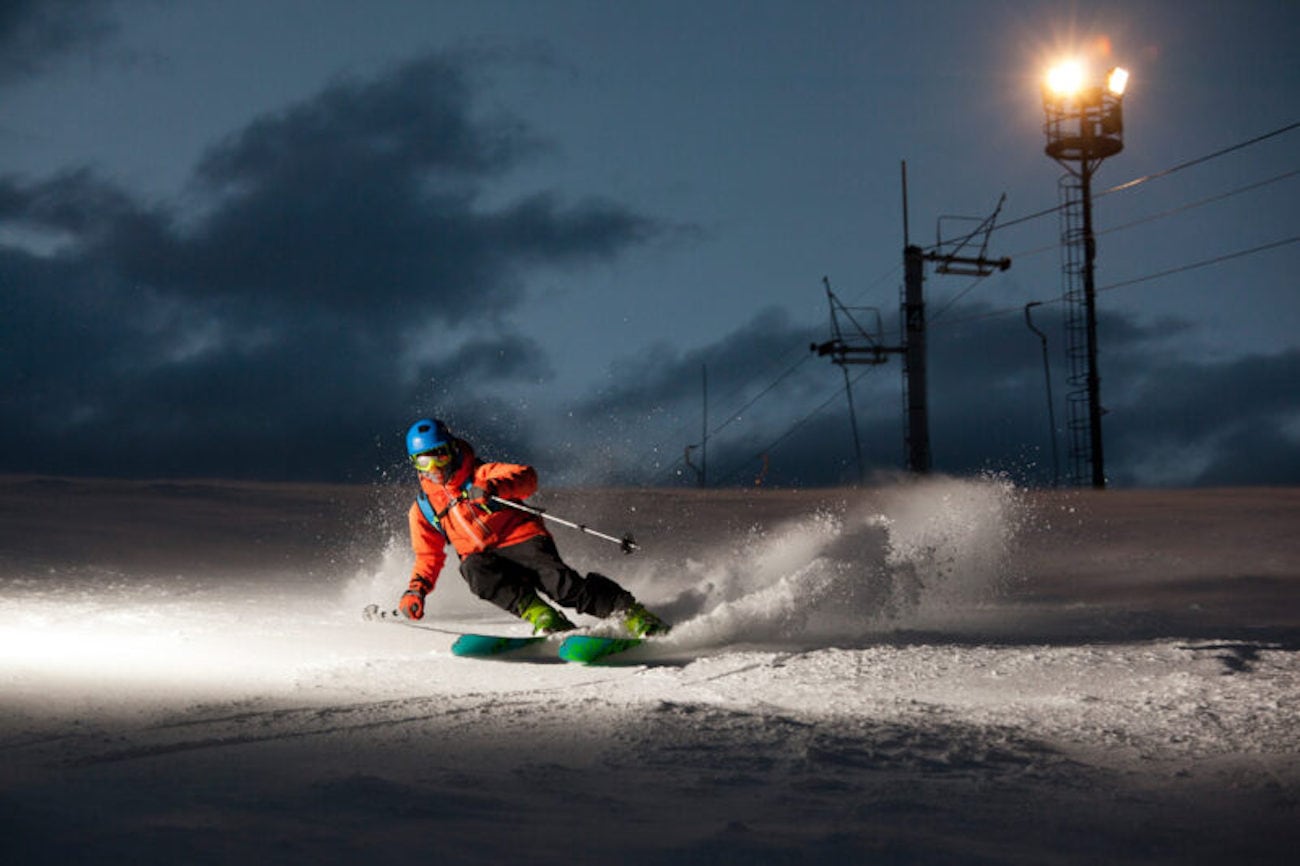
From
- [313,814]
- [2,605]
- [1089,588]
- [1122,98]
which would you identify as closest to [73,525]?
[2,605]

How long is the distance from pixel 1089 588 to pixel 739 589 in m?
5.05

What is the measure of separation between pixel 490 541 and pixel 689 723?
11.8ft

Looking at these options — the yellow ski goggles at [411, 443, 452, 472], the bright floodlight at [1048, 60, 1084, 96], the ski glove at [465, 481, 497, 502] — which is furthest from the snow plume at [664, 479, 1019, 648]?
the bright floodlight at [1048, 60, 1084, 96]

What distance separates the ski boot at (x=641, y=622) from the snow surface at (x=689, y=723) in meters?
0.24

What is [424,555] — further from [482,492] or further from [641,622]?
[641,622]

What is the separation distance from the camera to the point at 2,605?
30.3ft

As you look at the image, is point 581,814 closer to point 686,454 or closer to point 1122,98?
point 686,454

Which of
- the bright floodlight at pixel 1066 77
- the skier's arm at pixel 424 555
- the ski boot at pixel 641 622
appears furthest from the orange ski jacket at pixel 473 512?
the bright floodlight at pixel 1066 77

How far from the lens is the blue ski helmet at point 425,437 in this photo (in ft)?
26.1

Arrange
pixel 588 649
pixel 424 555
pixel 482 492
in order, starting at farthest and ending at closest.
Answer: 1. pixel 424 555
2. pixel 482 492
3. pixel 588 649

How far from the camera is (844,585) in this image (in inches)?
340

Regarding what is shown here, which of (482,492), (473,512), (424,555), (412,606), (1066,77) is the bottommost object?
(412,606)

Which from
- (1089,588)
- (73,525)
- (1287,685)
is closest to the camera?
(1287,685)

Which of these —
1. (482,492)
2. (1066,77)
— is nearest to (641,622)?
(482,492)
